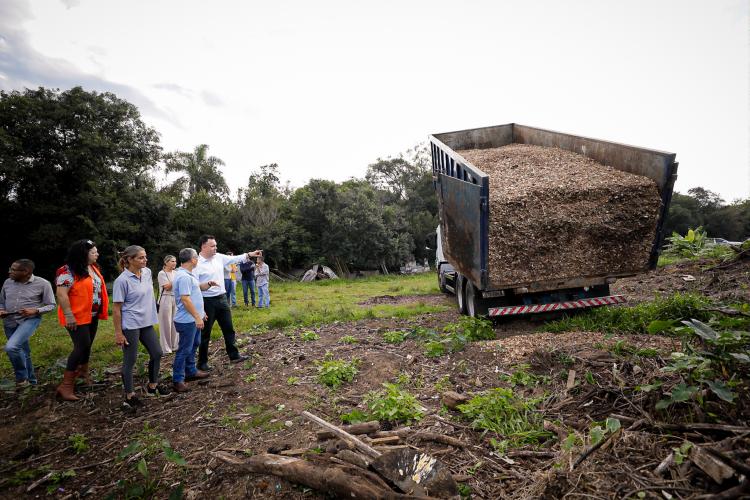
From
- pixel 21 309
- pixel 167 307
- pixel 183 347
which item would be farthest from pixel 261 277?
pixel 183 347

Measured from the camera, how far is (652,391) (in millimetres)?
2859

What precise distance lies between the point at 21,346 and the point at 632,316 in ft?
28.4

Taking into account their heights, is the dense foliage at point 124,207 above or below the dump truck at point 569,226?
above

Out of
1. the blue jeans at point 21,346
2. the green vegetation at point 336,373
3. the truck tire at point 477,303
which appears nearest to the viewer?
the green vegetation at point 336,373

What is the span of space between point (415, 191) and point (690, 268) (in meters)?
26.8

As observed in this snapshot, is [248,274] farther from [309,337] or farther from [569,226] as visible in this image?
[569,226]

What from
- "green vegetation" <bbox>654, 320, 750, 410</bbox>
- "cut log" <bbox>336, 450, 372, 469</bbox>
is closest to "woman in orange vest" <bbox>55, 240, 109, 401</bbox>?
"cut log" <bbox>336, 450, 372, 469</bbox>

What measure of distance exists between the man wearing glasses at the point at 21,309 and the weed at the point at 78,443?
2228 mm

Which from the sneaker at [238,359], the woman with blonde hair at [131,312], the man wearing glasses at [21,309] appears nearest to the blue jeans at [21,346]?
the man wearing glasses at [21,309]

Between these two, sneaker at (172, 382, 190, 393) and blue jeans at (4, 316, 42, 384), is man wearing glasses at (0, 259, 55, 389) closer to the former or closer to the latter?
blue jeans at (4, 316, 42, 384)

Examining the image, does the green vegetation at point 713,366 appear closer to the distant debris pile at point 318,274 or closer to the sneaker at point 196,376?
the sneaker at point 196,376

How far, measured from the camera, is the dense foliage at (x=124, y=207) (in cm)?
1883

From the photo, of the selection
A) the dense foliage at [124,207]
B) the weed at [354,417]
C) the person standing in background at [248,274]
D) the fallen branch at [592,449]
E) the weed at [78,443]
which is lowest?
the weed at [78,443]

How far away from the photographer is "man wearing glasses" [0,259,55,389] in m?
5.11
